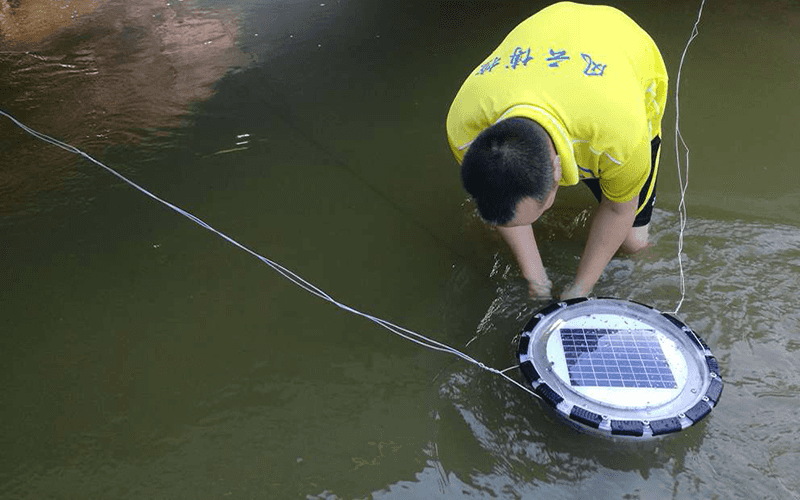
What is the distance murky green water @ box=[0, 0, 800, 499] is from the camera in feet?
6.84

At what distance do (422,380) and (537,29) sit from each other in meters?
1.28

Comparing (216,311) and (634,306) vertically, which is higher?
(634,306)

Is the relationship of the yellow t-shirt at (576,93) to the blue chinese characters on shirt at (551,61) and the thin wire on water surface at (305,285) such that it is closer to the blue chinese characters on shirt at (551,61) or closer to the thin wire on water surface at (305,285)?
the blue chinese characters on shirt at (551,61)

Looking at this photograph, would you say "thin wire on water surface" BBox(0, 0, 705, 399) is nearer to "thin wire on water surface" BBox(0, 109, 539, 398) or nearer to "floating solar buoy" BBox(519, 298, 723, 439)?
"thin wire on water surface" BBox(0, 109, 539, 398)

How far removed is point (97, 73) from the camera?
4.54 meters

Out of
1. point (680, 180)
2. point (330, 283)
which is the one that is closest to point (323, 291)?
point (330, 283)

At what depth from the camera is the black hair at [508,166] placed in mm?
1650

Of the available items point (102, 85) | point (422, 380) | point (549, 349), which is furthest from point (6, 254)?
point (549, 349)

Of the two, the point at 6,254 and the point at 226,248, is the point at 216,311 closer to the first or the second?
the point at 226,248

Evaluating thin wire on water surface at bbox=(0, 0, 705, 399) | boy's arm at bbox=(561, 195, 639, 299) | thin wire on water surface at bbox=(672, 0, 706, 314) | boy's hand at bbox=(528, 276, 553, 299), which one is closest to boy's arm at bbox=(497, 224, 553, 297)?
boy's hand at bbox=(528, 276, 553, 299)

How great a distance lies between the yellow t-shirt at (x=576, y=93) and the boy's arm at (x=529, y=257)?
1.29 feet

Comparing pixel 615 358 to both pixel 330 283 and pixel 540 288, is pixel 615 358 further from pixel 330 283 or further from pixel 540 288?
pixel 330 283

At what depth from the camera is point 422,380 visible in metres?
2.34

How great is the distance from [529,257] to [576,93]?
79cm
